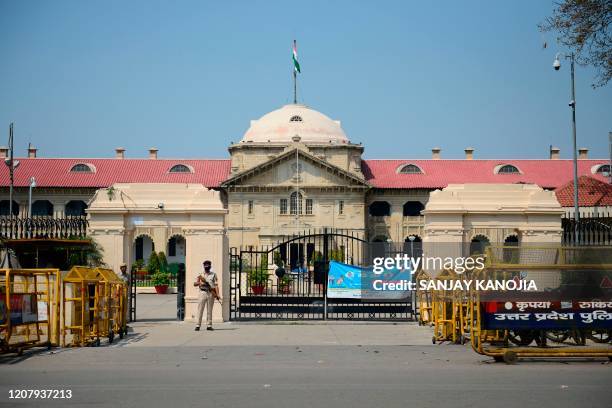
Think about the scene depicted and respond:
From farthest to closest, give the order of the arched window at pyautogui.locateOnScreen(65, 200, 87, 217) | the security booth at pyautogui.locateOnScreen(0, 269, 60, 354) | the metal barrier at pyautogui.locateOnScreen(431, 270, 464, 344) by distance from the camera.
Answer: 1. the arched window at pyautogui.locateOnScreen(65, 200, 87, 217)
2. the metal barrier at pyautogui.locateOnScreen(431, 270, 464, 344)
3. the security booth at pyautogui.locateOnScreen(0, 269, 60, 354)

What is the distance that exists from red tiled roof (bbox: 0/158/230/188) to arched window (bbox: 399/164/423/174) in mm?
13757

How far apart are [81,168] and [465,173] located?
30.1 m

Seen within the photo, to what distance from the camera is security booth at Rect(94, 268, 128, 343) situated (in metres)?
15.7

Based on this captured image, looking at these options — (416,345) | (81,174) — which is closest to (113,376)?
(416,345)

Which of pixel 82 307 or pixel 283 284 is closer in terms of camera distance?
pixel 82 307

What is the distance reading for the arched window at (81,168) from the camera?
64.6m

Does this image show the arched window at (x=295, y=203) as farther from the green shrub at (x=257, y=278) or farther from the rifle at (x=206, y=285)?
the rifle at (x=206, y=285)

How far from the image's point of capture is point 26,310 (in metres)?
14.1

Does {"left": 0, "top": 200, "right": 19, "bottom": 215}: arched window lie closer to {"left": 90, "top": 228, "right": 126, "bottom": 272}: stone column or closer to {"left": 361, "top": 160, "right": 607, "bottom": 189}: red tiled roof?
{"left": 361, "top": 160, "right": 607, "bottom": 189}: red tiled roof

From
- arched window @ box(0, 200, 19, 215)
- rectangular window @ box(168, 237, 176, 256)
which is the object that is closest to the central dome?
rectangular window @ box(168, 237, 176, 256)

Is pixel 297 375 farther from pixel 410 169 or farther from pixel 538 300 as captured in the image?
pixel 410 169

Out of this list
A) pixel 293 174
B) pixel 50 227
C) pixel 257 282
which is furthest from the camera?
pixel 293 174

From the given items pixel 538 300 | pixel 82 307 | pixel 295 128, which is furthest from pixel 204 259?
pixel 295 128

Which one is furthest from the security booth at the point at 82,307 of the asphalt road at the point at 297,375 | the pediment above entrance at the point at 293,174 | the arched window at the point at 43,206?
the arched window at the point at 43,206
